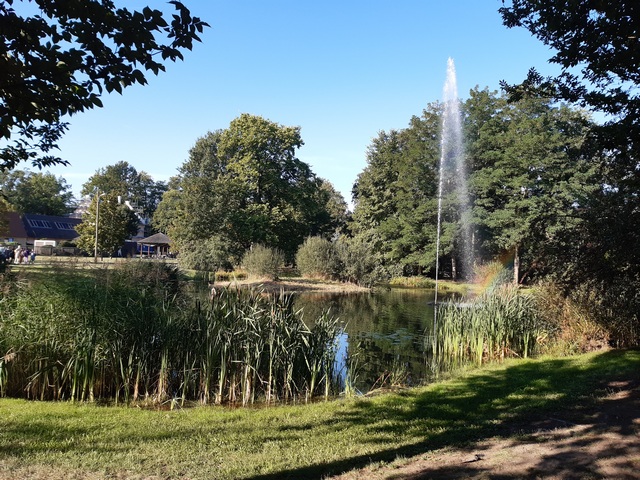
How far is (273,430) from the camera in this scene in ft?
18.0

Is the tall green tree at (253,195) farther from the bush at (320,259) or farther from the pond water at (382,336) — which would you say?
the pond water at (382,336)

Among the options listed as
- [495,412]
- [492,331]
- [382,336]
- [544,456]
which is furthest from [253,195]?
[544,456]

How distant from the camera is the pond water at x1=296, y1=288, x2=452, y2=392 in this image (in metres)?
9.27

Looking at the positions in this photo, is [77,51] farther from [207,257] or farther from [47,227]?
[47,227]

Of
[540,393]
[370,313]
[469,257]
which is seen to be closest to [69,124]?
[540,393]

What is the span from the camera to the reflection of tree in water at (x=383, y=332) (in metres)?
9.37

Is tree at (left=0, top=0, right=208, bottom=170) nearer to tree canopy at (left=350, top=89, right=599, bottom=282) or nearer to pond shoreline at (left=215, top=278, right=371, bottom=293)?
pond shoreline at (left=215, top=278, right=371, bottom=293)

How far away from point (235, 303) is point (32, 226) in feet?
201

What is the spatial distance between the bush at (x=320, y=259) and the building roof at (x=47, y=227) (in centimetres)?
3693

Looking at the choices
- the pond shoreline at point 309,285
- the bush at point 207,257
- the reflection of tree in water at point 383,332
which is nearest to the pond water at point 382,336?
the reflection of tree in water at point 383,332

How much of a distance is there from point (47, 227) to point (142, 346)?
Result: 204 ft

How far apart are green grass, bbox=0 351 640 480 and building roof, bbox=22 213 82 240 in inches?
2263

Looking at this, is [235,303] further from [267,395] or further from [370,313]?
[370,313]

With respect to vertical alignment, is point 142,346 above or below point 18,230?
below
